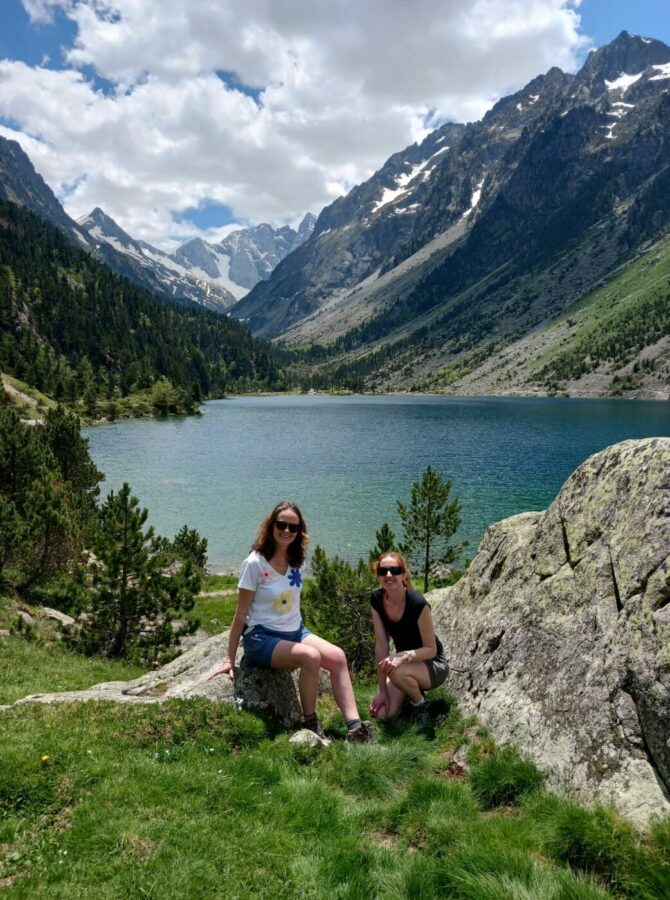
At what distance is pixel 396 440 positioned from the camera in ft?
338

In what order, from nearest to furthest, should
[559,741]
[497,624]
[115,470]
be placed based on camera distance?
[559,741] → [497,624] → [115,470]

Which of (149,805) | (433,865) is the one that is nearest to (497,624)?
(433,865)

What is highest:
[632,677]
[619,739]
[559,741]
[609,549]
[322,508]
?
[609,549]

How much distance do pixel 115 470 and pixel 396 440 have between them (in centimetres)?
5319

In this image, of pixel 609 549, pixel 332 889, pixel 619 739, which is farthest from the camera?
pixel 609 549

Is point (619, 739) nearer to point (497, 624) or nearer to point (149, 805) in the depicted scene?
point (497, 624)

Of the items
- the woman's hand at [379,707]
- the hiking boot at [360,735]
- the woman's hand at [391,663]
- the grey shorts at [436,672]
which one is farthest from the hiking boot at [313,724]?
the grey shorts at [436,672]

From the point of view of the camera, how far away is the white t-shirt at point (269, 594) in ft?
28.8

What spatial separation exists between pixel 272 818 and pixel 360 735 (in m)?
2.42

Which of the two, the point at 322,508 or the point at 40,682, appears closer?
the point at 40,682

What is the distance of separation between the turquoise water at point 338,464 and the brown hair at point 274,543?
31.0 m

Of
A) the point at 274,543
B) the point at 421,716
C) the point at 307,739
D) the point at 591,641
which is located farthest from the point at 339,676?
the point at 591,641

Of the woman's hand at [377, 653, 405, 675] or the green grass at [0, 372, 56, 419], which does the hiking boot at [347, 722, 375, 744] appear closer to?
the woman's hand at [377, 653, 405, 675]

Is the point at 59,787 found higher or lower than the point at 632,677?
lower
